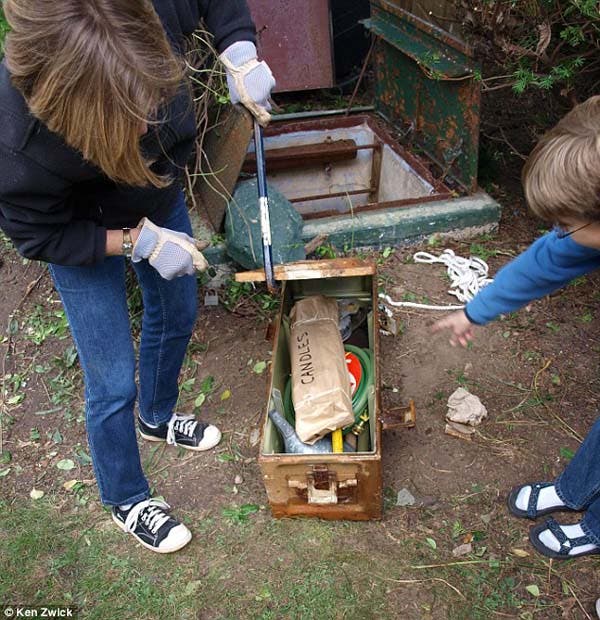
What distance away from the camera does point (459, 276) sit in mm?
3416

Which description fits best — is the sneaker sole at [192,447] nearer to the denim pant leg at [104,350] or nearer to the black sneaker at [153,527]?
the black sneaker at [153,527]

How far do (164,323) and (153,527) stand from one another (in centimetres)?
81

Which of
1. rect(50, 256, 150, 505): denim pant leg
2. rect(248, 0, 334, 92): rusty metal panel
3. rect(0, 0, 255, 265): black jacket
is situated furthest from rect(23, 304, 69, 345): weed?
rect(248, 0, 334, 92): rusty metal panel

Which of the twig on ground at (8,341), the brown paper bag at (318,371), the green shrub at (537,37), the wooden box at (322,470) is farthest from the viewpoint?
the twig on ground at (8,341)

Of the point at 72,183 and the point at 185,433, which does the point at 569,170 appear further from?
the point at 185,433

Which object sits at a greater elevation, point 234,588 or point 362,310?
point 362,310

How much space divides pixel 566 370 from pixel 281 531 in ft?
5.14

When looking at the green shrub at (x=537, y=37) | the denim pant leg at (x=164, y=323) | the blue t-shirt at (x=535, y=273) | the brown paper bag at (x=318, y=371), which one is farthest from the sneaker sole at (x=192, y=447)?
the green shrub at (x=537, y=37)

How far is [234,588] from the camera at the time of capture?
2.26 meters

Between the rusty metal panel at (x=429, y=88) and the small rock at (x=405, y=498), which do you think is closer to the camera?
the small rock at (x=405, y=498)

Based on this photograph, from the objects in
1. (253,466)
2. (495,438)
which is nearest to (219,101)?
(253,466)

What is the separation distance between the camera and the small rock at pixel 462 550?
2291 millimetres

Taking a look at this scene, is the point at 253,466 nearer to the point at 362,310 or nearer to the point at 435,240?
the point at 362,310

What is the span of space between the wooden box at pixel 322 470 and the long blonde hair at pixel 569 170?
101cm
